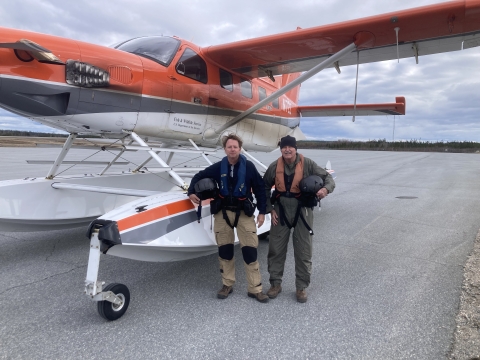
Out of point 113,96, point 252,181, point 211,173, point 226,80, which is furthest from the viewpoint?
point 226,80

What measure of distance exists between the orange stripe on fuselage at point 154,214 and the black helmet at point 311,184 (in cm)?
126

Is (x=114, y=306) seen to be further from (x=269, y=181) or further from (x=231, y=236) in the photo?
(x=269, y=181)

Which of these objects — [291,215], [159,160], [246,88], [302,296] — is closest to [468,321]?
[302,296]

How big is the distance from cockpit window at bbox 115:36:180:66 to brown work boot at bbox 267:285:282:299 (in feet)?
10.7

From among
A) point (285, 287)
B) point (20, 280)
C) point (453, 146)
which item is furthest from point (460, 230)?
point (453, 146)

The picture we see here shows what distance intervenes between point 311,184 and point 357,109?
A: 670 centimetres

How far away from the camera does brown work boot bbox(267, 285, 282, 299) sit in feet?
10.9

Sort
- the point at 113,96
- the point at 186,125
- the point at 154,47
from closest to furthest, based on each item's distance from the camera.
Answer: the point at 113,96 → the point at 154,47 → the point at 186,125

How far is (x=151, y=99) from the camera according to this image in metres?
4.61

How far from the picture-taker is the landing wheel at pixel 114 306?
276 cm

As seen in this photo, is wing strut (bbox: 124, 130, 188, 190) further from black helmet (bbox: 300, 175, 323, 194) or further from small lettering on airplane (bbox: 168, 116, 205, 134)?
black helmet (bbox: 300, 175, 323, 194)

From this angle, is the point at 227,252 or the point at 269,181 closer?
the point at 227,252

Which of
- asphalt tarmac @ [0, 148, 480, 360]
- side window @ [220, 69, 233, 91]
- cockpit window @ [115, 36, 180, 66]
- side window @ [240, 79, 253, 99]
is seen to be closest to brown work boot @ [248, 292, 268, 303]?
asphalt tarmac @ [0, 148, 480, 360]

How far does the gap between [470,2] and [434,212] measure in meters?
4.14
